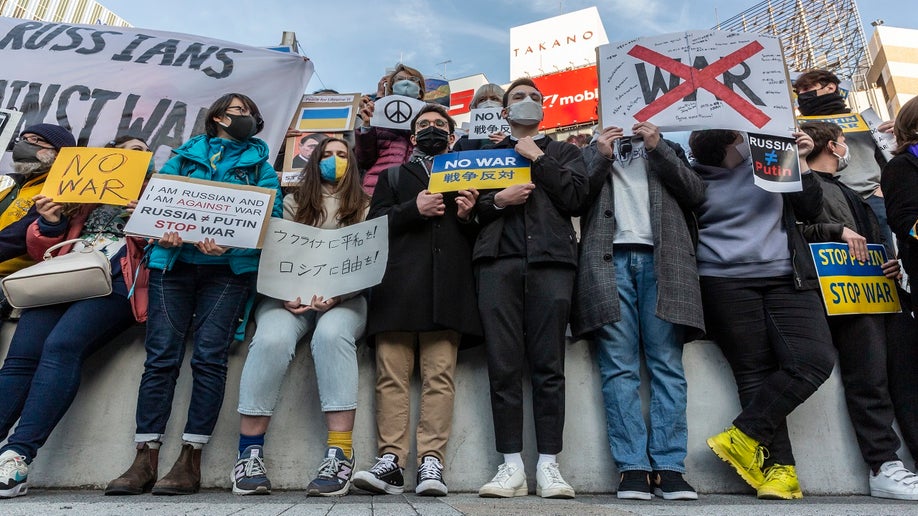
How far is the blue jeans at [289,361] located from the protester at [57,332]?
70 centimetres

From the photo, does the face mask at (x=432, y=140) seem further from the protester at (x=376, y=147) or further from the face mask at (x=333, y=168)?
the protester at (x=376, y=147)

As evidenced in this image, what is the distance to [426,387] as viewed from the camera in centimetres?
285

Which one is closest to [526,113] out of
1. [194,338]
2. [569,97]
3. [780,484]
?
[194,338]

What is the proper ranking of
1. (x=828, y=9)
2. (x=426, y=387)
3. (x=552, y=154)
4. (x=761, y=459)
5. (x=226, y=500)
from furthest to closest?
(x=828, y=9) < (x=552, y=154) < (x=426, y=387) < (x=761, y=459) < (x=226, y=500)

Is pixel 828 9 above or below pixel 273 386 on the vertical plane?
above

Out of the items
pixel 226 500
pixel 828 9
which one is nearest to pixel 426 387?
pixel 226 500

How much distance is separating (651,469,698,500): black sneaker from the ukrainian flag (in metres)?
3.73

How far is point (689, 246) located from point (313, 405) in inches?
84.2

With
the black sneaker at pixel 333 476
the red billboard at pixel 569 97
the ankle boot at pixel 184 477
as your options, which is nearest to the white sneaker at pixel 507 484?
the black sneaker at pixel 333 476

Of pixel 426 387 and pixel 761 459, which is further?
pixel 426 387

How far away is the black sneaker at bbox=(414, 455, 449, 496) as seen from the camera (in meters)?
2.51

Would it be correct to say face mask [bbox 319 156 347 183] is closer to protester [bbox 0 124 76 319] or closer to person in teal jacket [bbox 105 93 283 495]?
person in teal jacket [bbox 105 93 283 495]

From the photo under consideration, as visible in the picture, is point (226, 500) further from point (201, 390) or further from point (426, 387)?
point (426, 387)

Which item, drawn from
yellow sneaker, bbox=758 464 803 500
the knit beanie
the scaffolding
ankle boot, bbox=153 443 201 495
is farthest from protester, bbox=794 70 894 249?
the scaffolding
